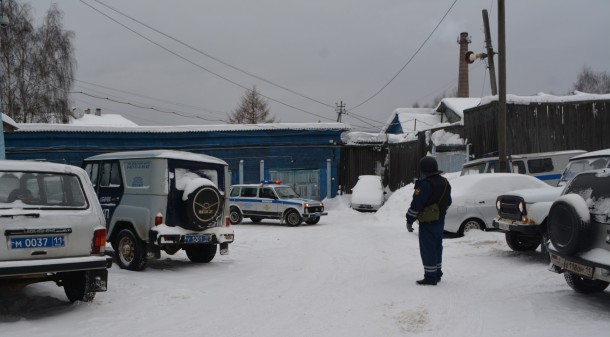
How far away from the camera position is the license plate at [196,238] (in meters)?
8.91

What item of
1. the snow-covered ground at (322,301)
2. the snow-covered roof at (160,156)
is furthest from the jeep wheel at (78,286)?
the snow-covered roof at (160,156)

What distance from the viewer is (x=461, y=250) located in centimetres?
1122

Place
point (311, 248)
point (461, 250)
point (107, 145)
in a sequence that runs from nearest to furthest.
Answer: point (461, 250), point (311, 248), point (107, 145)

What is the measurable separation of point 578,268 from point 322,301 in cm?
298

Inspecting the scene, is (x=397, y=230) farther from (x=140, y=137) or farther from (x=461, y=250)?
(x=140, y=137)

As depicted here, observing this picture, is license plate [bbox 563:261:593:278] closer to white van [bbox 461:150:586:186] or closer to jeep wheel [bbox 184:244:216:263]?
jeep wheel [bbox 184:244:216:263]

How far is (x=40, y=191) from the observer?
5977 mm

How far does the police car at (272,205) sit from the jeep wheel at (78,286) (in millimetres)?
13364

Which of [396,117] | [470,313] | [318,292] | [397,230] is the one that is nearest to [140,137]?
[397,230]

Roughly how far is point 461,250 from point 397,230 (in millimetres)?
5149

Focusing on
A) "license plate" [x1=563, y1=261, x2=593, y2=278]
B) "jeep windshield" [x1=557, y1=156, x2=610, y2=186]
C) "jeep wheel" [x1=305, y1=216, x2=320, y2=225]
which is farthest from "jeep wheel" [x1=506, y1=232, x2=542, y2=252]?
"jeep wheel" [x1=305, y1=216, x2=320, y2=225]

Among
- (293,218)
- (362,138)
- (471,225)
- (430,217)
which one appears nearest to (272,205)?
(293,218)

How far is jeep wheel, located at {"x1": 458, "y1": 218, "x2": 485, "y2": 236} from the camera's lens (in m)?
12.8

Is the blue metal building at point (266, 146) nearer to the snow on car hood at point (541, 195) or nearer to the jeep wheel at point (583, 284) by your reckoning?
the snow on car hood at point (541, 195)
